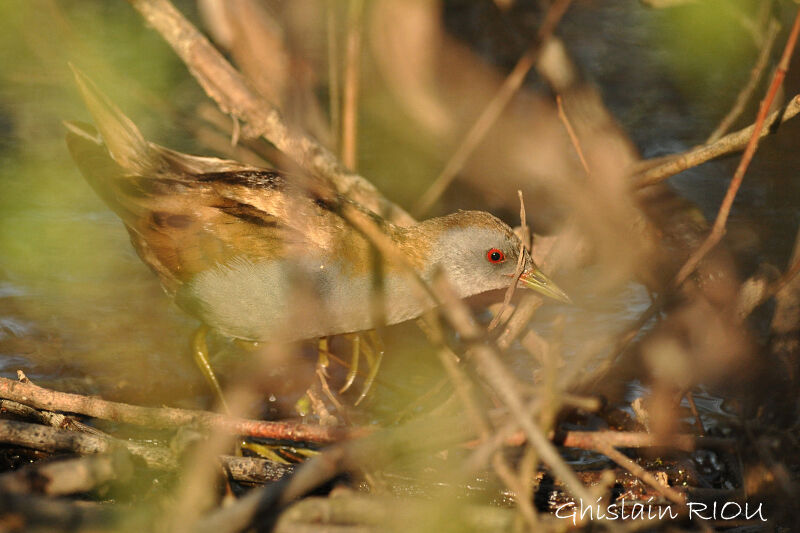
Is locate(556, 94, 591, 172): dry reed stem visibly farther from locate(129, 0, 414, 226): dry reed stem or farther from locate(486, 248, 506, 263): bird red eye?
locate(129, 0, 414, 226): dry reed stem

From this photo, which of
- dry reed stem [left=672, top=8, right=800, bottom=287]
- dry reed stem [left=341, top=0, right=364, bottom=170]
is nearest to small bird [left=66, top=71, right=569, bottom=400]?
dry reed stem [left=672, top=8, right=800, bottom=287]

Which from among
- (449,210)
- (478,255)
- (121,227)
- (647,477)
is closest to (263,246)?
(478,255)

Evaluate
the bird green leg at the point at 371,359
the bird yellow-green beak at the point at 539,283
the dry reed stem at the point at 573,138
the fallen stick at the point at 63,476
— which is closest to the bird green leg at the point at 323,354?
the bird green leg at the point at 371,359

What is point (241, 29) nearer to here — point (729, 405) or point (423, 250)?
point (423, 250)

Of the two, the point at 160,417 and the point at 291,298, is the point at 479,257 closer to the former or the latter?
the point at 291,298

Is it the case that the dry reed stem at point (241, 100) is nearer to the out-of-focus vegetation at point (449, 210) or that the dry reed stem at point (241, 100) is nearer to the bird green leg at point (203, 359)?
the out-of-focus vegetation at point (449, 210)
